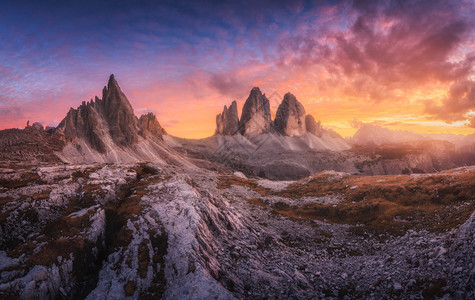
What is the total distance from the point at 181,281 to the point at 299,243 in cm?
1658

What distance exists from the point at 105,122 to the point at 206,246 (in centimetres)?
13842

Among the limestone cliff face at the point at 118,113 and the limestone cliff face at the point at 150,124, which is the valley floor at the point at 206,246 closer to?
the limestone cliff face at the point at 118,113

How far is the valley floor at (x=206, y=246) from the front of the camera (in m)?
13.0

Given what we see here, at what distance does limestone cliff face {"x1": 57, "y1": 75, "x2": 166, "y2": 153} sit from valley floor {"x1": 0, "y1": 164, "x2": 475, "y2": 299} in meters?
94.2

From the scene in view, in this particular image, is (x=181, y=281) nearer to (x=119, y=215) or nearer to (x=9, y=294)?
(x=9, y=294)

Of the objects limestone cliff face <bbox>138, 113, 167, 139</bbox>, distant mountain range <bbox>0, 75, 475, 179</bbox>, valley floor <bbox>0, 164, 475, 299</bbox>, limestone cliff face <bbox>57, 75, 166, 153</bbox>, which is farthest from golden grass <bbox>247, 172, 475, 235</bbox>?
limestone cliff face <bbox>138, 113, 167, 139</bbox>

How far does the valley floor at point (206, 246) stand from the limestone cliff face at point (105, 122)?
94.2 metres

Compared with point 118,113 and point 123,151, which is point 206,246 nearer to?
point 123,151

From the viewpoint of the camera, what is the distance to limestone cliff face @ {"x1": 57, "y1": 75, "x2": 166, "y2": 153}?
11019cm

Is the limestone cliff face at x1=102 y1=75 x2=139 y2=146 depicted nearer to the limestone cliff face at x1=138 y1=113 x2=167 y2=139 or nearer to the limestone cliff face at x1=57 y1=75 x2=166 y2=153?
the limestone cliff face at x1=57 y1=75 x2=166 y2=153

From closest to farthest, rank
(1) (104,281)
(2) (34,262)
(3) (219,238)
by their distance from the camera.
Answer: (2) (34,262) → (1) (104,281) → (3) (219,238)

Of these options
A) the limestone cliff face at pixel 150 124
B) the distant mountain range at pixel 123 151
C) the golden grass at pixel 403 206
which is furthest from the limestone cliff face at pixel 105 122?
the golden grass at pixel 403 206

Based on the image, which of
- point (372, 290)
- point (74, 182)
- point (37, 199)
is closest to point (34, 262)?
point (37, 199)

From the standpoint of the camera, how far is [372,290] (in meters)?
14.5
